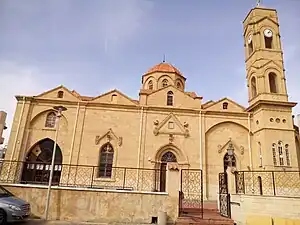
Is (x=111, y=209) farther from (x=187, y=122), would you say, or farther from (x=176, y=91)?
(x=176, y=91)

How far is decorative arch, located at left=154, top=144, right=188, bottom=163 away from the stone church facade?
0.08 meters

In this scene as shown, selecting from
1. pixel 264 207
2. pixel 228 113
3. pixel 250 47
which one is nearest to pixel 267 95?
pixel 228 113

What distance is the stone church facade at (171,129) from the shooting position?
18.8m

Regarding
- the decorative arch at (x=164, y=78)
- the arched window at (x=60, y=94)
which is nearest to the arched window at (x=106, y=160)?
the arched window at (x=60, y=94)

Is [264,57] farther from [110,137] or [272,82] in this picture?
[110,137]

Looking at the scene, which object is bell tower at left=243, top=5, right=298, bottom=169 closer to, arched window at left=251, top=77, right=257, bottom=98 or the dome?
arched window at left=251, top=77, right=257, bottom=98

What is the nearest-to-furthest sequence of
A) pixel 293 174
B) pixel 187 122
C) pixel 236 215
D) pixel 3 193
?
pixel 3 193 < pixel 236 215 < pixel 293 174 < pixel 187 122

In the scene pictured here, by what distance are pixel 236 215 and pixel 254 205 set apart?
980 mm

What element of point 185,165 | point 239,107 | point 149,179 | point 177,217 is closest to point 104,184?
point 149,179

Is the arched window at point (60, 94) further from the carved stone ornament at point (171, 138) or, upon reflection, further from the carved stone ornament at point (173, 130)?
the carved stone ornament at point (171, 138)

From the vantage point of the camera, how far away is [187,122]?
20469 mm

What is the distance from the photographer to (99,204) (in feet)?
33.2

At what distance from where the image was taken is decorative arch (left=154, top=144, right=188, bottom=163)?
63.6 feet

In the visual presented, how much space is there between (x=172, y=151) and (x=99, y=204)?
34.6 ft
